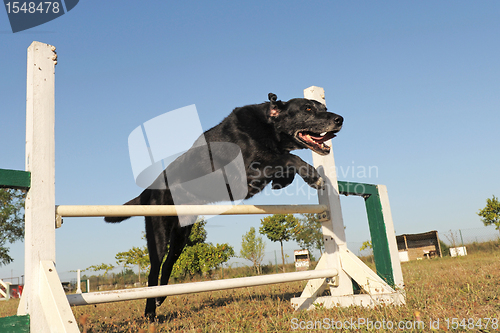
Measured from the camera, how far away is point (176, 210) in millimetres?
2250

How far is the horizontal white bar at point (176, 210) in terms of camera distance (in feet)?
6.31

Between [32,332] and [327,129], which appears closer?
[32,332]

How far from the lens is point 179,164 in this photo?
10.6ft

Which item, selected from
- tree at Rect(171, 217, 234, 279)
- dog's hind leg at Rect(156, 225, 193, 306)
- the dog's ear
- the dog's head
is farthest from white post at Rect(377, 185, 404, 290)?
tree at Rect(171, 217, 234, 279)

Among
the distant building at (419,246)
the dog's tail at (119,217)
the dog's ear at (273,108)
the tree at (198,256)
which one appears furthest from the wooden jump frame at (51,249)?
the distant building at (419,246)

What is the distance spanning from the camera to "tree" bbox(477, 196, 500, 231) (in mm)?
20328

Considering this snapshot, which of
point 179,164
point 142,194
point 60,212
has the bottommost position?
point 60,212

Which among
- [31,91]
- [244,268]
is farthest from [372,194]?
[244,268]

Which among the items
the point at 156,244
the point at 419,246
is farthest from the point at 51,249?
the point at 419,246

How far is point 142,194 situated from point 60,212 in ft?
5.10

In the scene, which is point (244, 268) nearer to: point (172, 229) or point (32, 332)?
point (172, 229)

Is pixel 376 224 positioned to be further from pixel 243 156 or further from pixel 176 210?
pixel 176 210

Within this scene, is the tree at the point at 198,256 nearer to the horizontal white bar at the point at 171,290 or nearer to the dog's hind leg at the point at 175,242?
the dog's hind leg at the point at 175,242

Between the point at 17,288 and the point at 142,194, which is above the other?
the point at 142,194
